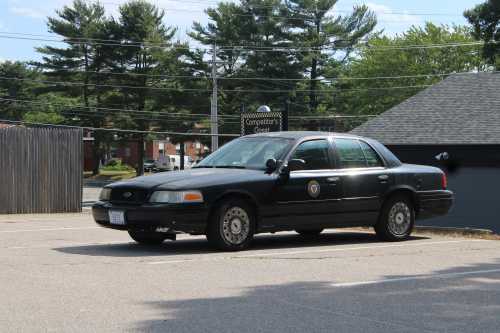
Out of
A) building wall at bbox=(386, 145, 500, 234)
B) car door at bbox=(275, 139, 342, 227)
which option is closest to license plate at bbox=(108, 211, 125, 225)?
car door at bbox=(275, 139, 342, 227)

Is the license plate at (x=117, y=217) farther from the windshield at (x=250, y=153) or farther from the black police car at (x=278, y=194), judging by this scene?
the windshield at (x=250, y=153)

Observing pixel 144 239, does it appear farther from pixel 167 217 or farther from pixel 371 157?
pixel 371 157

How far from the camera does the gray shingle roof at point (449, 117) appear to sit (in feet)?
62.3

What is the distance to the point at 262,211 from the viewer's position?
27.8 feet

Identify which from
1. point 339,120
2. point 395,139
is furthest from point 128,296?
point 339,120

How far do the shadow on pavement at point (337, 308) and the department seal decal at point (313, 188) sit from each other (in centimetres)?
284

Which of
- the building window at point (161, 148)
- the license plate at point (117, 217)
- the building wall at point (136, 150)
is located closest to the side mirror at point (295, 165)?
the license plate at point (117, 217)

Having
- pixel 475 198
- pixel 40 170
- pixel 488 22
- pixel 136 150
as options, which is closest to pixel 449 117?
pixel 475 198

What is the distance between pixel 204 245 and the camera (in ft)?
29.9

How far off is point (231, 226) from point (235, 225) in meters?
0.07

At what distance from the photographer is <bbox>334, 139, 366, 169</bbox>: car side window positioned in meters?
9.55

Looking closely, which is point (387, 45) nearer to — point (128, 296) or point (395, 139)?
point (395, 139)

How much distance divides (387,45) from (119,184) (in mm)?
54965

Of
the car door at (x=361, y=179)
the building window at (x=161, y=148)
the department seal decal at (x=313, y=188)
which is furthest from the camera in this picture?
the building window at (x=161, y=148)
